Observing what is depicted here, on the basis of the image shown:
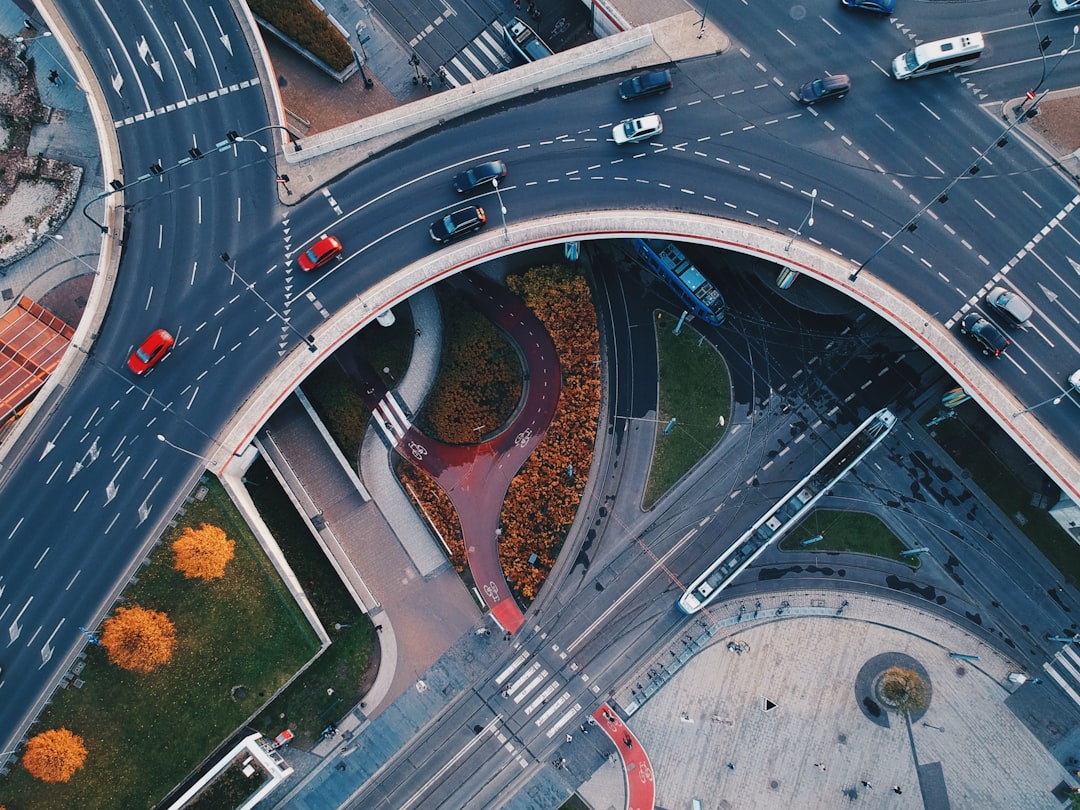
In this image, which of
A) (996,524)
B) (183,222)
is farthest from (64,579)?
(996,524)

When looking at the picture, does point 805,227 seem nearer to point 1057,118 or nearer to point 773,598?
point 1057,118

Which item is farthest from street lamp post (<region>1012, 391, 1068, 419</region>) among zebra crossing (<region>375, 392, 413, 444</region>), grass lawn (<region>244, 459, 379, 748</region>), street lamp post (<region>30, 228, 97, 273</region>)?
street lamp post (<region>30, 228, 97, 273</region>)

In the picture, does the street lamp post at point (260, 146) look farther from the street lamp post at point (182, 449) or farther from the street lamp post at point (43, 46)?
the street lamp post at point (182, 449)

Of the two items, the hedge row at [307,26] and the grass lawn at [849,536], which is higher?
the hedge row at [307,26]

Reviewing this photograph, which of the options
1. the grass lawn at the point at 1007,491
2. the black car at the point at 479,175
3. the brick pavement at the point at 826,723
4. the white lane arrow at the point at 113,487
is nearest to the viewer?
the black car at the point at 479,175

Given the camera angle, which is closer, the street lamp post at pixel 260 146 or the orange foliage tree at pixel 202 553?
the orange foliage tree at pixel 202 553

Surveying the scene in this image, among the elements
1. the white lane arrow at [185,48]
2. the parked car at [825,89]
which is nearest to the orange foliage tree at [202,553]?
Result: the white lane arrow at [185,48]

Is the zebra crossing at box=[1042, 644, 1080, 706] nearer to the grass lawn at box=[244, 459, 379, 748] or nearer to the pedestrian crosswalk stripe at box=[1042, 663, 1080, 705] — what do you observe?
the pedestrian crosswalk stripe at box=[1042, 663, 1080, 705]
